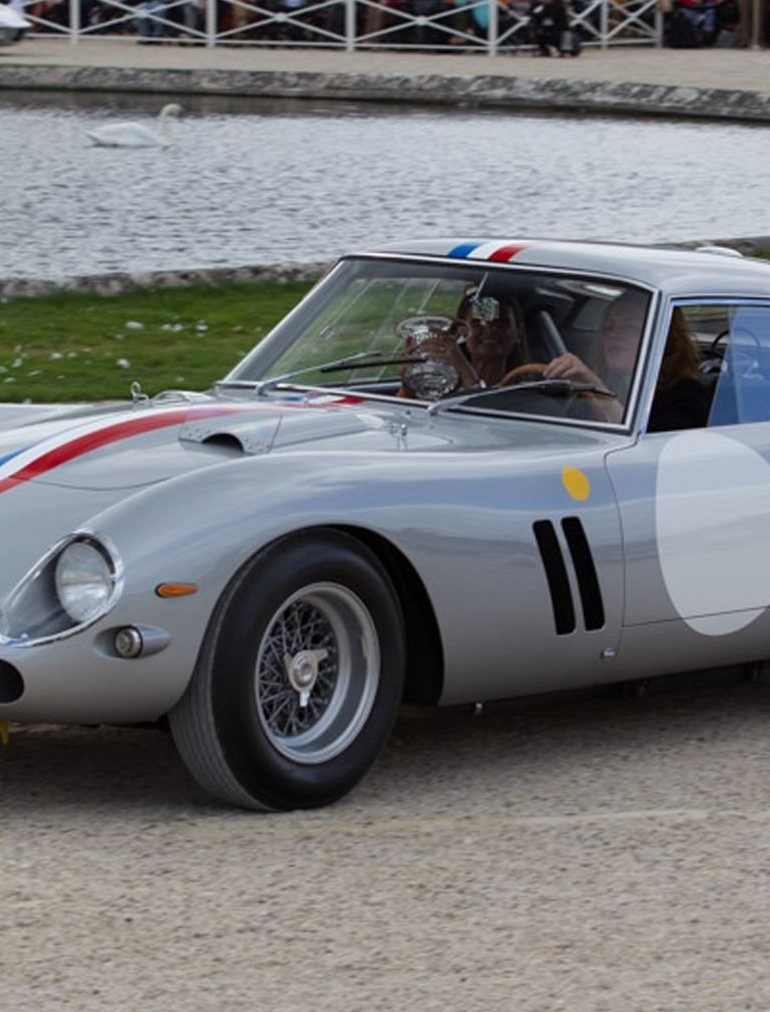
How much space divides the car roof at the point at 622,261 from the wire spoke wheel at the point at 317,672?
66.5 inches

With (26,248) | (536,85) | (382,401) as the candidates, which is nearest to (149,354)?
(26,248)

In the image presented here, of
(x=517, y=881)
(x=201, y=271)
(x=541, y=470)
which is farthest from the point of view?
(x=201, y=271)

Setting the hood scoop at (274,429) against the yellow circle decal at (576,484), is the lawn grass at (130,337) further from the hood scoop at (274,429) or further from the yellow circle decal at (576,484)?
the yellow circle decal at (576,484)

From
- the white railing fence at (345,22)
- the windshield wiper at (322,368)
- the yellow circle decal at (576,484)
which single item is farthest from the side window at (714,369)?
the white railing fence at (345,22)

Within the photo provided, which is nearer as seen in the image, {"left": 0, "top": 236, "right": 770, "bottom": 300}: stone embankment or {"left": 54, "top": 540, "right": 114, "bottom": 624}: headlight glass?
{"left": 54, "top": 540, "right": 114, "bottom": 624}: headlight glass

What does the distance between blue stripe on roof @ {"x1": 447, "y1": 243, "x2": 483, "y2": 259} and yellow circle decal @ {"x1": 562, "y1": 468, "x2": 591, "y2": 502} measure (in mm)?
1112

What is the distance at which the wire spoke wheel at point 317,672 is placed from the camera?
18.4 ft

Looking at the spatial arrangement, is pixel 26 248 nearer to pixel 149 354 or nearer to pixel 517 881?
pixel 149 354

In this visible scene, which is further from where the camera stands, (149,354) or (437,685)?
(149,354)

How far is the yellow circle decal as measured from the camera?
6.16 meters

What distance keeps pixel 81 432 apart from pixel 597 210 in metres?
Result: 14.3

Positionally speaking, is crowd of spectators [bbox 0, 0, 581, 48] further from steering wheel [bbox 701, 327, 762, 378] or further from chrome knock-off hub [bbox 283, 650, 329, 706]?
chrome knock-off hub [bbox 283, 650, 329, 706]

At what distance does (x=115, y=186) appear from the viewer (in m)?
21.3

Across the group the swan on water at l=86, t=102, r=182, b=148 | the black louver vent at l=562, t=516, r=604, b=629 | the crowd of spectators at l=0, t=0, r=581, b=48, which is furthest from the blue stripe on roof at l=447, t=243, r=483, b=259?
the crowd of spectators at l=0, t=0, r=581, b=48
